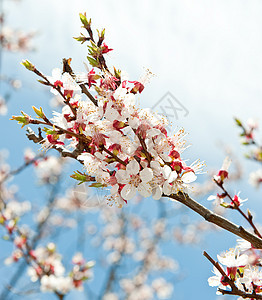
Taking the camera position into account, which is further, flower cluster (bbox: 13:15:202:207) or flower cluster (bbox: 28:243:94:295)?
flower cluster (bbox: 28:243:94:295)

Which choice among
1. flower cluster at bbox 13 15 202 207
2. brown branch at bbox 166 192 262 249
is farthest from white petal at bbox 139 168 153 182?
brown branch at bbox 166 192 262 249

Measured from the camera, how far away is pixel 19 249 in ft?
13.8

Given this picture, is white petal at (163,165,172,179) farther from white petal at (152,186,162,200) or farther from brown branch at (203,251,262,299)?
brown branch at (203,251,262,299)

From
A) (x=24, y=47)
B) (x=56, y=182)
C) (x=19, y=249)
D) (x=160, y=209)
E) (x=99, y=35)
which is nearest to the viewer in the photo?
(x=99, y=35)

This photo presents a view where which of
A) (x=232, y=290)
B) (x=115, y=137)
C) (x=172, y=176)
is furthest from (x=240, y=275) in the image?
(x=115, y=137)

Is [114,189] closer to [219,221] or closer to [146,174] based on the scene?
[146,174]

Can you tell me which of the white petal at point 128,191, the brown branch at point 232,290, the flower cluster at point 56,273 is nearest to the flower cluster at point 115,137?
the white petal at point 128,191

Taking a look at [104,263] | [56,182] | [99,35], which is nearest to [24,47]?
[56,182]

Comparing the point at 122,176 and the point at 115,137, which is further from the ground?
the point at 115,137

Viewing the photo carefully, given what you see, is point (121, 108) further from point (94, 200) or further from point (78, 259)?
point (78, 259)

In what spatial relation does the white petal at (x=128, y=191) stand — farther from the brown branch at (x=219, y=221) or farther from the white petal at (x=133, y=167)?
the brown branch at (x=219, y=221)

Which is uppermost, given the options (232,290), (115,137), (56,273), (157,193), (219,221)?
(56,273)

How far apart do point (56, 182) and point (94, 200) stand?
5.28 metres

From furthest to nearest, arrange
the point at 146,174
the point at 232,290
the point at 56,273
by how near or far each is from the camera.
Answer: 1. the point at 56,273
2. the point at 232,290
3. the point at 146,174
